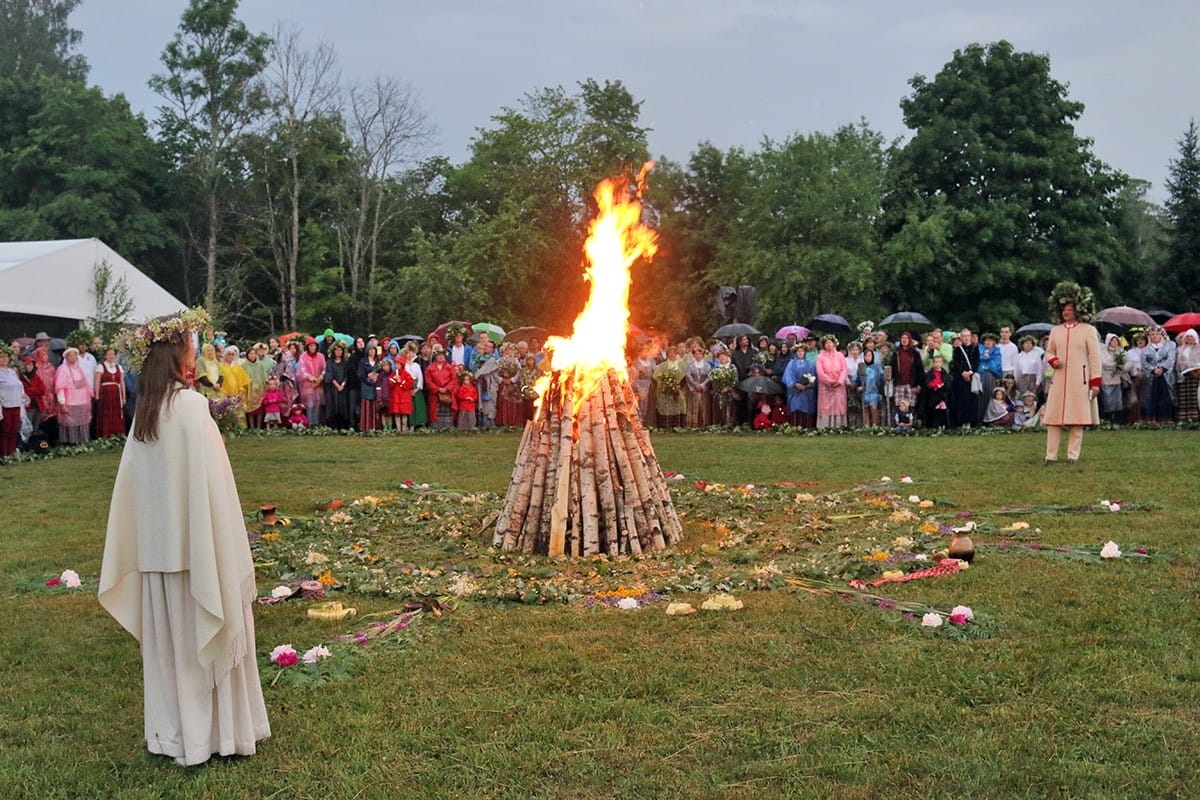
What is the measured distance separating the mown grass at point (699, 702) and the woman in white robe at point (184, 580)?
0.70ft

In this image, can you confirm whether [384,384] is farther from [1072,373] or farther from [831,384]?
[1072,373]

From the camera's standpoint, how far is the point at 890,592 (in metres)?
7.36

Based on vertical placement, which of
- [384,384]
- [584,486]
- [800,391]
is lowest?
[584,486]

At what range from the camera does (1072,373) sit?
47.3ft

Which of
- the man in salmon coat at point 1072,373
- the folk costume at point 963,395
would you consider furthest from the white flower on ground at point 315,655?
the folk costume at point 963,395

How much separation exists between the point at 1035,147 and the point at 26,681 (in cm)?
4087

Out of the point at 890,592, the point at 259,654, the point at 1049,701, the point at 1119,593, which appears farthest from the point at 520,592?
the point at 1119,593

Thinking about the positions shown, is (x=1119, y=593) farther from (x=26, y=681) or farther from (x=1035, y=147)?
(x=1035, y=147)

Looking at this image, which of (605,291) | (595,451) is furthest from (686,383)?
(595,451)

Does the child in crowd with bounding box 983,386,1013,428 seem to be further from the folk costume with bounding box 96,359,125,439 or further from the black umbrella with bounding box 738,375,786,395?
the folk costume with bounding box 96,359,125,439

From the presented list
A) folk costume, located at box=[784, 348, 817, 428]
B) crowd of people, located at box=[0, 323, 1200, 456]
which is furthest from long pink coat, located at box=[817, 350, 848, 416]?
folk costume, located at box=[784, 348, 817, 428]

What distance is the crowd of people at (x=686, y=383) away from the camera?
19969mm

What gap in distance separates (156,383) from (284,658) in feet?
6.54

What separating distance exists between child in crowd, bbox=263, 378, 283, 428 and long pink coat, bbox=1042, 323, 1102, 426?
15.2m
